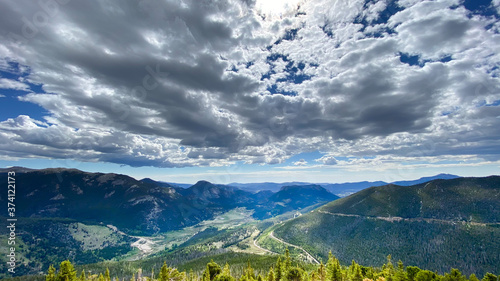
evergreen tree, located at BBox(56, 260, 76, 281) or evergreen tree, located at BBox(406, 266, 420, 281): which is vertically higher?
evergreen tree, located at BBox(56, 260, 76, 281)

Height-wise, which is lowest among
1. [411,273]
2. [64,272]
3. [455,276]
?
[411,273]

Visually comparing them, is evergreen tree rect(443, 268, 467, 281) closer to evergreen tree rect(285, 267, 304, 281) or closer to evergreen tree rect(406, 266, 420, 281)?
evergreen tree rect(406, 266, 420, 281)

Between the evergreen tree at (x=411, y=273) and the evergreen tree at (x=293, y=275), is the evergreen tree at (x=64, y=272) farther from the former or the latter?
the evergreen tree at (x=411, y=273)

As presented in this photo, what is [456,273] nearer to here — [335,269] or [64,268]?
[335,269]

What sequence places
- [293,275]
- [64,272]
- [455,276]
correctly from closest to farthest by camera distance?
[64,272], [455,276], [293,275]

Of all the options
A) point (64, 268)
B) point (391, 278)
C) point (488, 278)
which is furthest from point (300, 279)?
point (64, 268)

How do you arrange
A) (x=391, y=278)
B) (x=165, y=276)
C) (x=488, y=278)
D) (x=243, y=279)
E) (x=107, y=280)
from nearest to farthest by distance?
(x=165, y=276), (x=488, y=278), (x=243, y=279), (x=391, y=278), (x=107, y=280)

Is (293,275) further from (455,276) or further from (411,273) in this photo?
(455,276)

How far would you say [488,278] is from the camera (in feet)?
214

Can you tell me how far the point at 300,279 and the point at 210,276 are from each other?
3472 cm

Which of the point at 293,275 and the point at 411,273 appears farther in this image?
the point at 411,273

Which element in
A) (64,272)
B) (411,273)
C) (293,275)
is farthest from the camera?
(411,273)

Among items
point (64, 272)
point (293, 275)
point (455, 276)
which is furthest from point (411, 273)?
point (64, 272)

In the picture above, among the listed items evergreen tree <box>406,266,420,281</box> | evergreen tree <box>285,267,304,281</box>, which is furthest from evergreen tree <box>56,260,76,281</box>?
evergreen tree <box>406,266,420,281</box>
